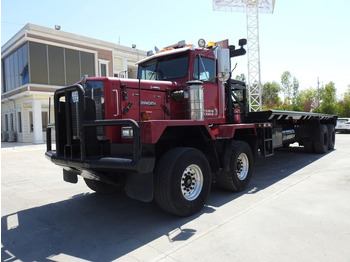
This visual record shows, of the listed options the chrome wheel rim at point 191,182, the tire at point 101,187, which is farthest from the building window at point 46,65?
the chrome wheel rim at point 191,182

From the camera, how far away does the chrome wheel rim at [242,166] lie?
5995 mm

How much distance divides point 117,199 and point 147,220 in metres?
1.37

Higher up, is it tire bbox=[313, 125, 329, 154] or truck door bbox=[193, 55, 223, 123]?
truck door bbox=[193, 55, 223, 123]

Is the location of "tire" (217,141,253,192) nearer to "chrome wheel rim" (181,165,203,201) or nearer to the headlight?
"chrome wheel rim" (181,165,203,201)

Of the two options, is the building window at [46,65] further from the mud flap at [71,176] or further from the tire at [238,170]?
the tire at [238,170]

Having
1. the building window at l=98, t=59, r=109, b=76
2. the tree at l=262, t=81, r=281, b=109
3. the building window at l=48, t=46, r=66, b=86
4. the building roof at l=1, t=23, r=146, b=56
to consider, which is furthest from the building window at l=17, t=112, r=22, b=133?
the tree at l=262, t=81, r=281, b=109

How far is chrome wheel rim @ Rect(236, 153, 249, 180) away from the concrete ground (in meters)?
0.34

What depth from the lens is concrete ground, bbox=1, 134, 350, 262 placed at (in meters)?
3.26

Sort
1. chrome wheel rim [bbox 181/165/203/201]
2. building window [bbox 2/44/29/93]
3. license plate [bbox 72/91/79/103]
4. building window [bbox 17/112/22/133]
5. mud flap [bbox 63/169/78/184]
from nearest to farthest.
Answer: license plate [bbox 72/91/79/103] < chrome wheel rim [bbox 181/165/203/201] < mud flap [bbox 63/169/78/184] < building window [bbox 2/44/29/93] < building window [bbox 17/112/22/133]

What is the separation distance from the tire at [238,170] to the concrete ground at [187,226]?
0.64 feet

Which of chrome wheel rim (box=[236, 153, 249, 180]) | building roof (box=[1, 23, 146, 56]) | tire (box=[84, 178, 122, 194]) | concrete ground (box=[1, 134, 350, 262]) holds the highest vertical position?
building roof (box=[1, 23, 146, 56])

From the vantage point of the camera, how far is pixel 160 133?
3982 mm

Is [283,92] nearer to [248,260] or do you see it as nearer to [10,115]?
[10,115]

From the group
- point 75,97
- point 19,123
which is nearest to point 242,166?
point 75,97
